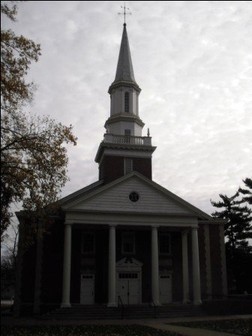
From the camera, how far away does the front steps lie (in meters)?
26.3

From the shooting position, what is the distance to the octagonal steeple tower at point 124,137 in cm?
3584

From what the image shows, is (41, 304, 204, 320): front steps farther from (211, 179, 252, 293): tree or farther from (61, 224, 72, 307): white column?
(211, 179, 252, 293): tree

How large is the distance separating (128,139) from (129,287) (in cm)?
1229

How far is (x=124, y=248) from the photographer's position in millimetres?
33312

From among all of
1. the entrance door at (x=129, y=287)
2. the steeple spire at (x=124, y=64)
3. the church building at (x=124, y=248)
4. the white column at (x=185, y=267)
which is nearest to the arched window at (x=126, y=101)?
the steeple spire at (x=124, y=64)

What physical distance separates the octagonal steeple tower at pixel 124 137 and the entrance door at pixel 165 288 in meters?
8.42

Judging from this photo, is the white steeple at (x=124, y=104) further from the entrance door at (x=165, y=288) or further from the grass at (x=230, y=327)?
the grass at (x=230, y=327)

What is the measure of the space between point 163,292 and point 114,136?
13381 millimetres

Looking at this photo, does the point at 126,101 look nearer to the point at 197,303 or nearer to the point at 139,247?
the point at 139,247

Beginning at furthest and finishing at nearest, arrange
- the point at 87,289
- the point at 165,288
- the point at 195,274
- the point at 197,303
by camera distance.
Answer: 1. the point at 165,288
2. the point at 87,289
3. the point at 195,274
4. the point at 197,303

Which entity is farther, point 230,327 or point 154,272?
point 154,272

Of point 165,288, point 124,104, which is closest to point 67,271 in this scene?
point 165,288

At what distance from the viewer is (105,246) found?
108 feet

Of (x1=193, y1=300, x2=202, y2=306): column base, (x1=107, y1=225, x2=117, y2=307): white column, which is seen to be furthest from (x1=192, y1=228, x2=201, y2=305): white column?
(x1=107, y1=225, x2=117, y2=307): white column
